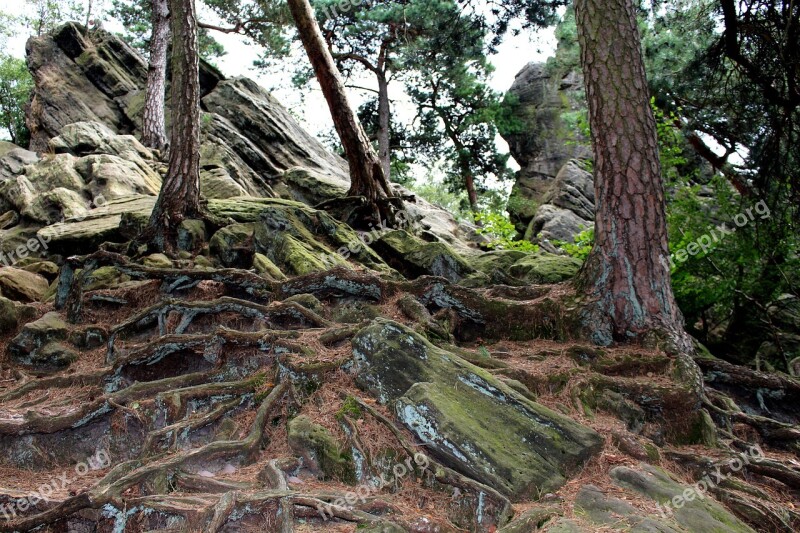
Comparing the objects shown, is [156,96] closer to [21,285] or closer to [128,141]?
[128,141]

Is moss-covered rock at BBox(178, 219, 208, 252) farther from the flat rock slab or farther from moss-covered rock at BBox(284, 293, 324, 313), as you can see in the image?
the flat rock slab

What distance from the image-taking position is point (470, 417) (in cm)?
439

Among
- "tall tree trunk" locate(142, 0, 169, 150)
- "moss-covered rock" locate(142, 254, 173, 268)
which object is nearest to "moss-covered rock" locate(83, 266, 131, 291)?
"moss-covered rock" locate(142, 254, 173, 268)

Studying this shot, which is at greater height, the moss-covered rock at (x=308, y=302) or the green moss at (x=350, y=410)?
→ the moss-covered rock at (x=308, y=302)

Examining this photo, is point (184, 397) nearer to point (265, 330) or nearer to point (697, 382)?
point (265, 330)

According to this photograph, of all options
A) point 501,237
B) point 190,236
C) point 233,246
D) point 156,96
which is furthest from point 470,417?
point 156,96

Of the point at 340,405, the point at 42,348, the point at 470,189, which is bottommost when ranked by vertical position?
the point at 42,348

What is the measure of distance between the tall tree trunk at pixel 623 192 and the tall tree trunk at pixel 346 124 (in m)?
4.98

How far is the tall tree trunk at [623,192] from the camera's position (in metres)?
5.93

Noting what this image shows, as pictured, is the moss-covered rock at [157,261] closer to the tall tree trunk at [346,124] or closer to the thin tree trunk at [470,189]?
the tall tree trunk at [346,124]

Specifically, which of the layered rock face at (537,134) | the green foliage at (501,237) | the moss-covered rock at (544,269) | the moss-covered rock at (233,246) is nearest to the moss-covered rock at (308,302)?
the moss-covered rock at (233,246)

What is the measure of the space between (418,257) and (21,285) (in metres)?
5.95

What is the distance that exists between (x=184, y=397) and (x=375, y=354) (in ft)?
5.46

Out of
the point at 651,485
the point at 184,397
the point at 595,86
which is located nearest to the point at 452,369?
the point at 651,485
